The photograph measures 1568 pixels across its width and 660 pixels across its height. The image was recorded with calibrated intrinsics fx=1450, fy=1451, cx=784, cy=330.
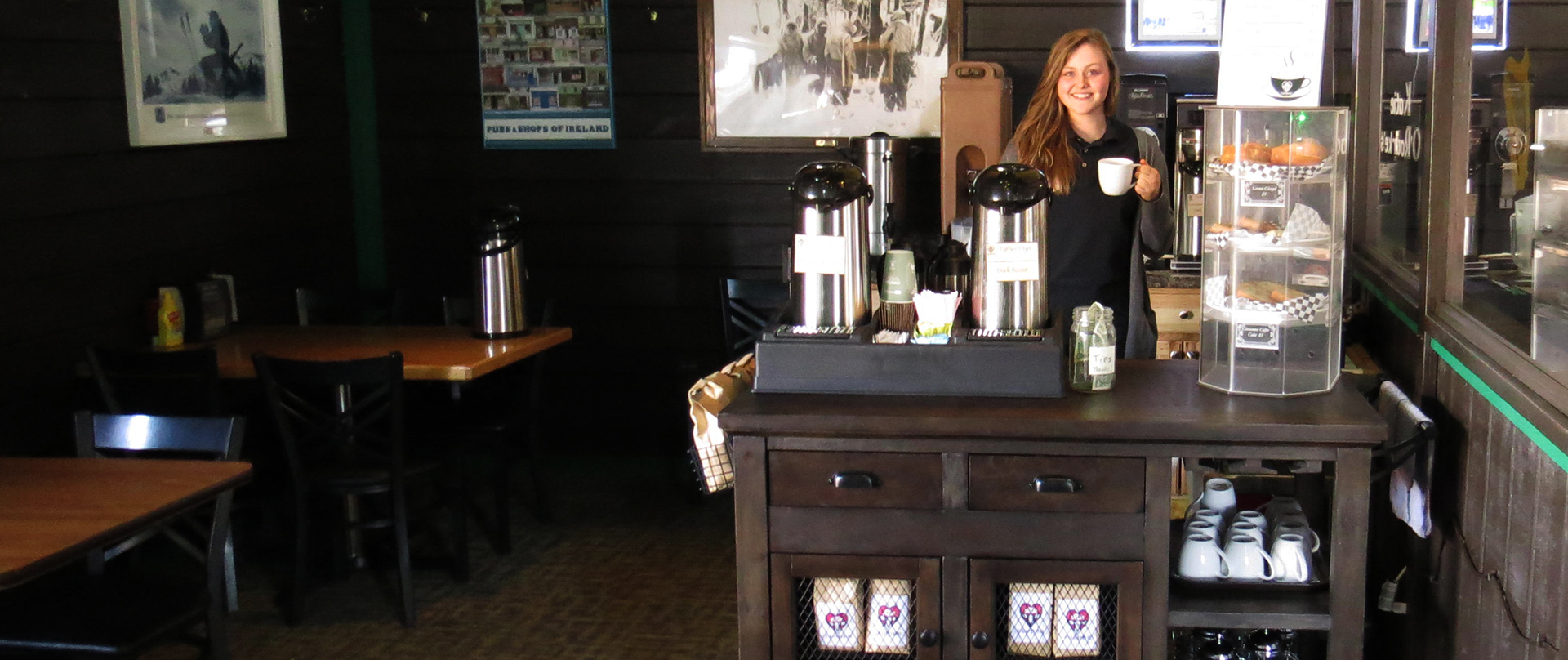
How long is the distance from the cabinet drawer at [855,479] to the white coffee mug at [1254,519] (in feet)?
1.99

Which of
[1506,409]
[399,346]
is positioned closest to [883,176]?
[399,346]

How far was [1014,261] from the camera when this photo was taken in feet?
8.97

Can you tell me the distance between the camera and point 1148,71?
4906mm

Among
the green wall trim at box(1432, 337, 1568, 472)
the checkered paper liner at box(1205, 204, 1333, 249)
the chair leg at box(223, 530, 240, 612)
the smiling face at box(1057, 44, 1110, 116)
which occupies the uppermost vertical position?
the smiling face at box(1057, 44, 1110, 116)

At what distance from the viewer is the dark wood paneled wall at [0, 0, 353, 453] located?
148 inches

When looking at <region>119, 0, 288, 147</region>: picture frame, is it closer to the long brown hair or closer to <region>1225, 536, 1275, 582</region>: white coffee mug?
the long brown hair

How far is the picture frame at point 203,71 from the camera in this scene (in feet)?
13.7

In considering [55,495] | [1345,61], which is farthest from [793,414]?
[1345,61]

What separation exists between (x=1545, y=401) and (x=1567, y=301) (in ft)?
0.48

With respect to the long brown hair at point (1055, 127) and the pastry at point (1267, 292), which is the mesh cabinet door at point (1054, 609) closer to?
the pastry at point (1267, 292)

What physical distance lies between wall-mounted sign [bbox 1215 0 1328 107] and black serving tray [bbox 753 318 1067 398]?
60 centimetres

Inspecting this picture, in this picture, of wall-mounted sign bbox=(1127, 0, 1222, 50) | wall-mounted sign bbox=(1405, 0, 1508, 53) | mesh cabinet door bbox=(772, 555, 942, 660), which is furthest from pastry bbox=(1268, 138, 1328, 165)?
wall-mounted sign bbox=(1127, 0, 1222, 50)

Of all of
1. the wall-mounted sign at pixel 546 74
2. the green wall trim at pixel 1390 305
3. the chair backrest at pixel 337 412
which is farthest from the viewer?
the wall-mounted sign at pixel 546 74

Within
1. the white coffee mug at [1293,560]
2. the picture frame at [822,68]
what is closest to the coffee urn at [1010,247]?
the white coffee mug at [1293,560]
